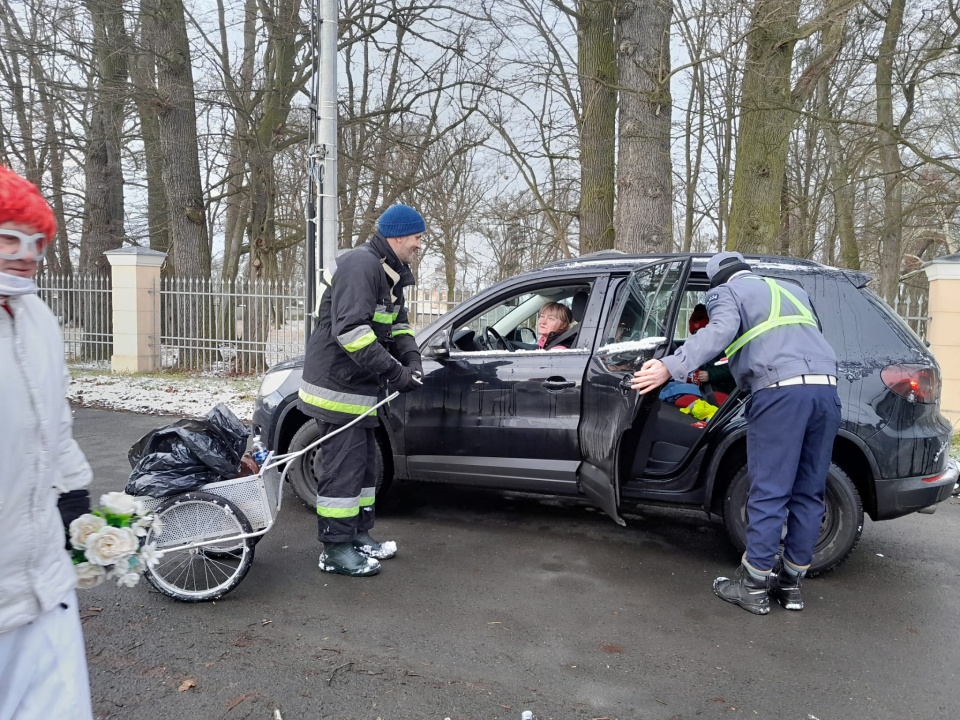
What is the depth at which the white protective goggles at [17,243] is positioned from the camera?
5.64 ft

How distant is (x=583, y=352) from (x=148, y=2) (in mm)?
13247

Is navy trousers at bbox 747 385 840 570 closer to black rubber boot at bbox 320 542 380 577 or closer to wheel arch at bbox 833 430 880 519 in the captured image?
wheel arch at bbox 833 430 880 519

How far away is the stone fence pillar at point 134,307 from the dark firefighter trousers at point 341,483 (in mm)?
10578

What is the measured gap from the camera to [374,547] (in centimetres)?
454

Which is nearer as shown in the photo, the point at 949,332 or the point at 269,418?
the point at 269,418

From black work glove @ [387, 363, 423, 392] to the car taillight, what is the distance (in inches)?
101

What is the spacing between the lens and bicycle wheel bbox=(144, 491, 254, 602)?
12.3 feet

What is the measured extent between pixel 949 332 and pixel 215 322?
1131 centimetres

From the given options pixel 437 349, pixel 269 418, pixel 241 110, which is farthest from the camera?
pixel 241 110

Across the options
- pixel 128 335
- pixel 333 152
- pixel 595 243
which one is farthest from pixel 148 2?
pixel 595 243

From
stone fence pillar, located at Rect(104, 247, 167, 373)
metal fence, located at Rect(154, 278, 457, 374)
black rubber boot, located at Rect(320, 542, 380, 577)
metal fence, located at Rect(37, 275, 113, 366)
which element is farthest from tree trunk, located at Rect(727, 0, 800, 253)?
metal fence, located at Rect(37, 275, 113, 366)

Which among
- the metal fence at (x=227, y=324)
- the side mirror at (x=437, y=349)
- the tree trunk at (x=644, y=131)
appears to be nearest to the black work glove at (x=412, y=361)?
the side mirror at (x=437, y=349)

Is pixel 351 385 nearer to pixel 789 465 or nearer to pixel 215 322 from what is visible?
pixel 789 465

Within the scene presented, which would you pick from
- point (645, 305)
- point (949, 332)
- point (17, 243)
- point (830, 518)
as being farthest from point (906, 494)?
point (949, 332)
